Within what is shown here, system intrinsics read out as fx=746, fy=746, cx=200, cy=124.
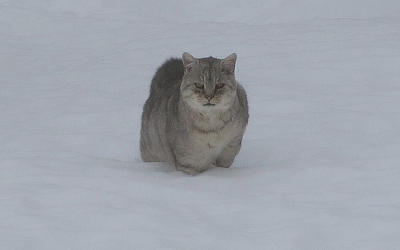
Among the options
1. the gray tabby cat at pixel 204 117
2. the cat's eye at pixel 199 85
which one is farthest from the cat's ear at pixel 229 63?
the cat's eye at pixel 199 85

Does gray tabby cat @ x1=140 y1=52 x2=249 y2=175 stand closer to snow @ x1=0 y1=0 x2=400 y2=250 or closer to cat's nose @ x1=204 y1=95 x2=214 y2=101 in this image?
cat's nose @ x1=204 y1=95 x2=214 y2=101

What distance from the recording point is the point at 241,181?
6141 mm

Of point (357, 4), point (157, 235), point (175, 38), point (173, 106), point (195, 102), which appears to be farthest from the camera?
point (357, 4)

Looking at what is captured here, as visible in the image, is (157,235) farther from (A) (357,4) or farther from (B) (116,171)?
(A) (357,4)

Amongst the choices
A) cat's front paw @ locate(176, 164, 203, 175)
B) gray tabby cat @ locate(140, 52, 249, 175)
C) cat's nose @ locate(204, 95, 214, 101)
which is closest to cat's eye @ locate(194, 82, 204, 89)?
gray tabby cat @ locate(140, 52, 249, 175)

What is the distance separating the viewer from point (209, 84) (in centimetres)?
610

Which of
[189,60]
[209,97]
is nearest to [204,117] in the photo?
[209,97]

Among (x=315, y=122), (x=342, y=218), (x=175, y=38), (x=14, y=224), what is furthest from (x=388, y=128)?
(x=175, y=38)

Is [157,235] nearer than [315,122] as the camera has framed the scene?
Yes

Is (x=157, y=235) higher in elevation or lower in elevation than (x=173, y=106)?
lower

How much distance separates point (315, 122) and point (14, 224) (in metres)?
3.54

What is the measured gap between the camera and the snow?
5066 mm

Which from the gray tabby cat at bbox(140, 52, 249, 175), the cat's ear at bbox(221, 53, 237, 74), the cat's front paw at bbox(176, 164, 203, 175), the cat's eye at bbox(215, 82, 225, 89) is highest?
the cat's ear at bbox(221, 53, 237, 74)

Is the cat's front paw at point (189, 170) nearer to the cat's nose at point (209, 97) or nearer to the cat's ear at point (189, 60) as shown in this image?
the cat's nose at point (209, 97)
